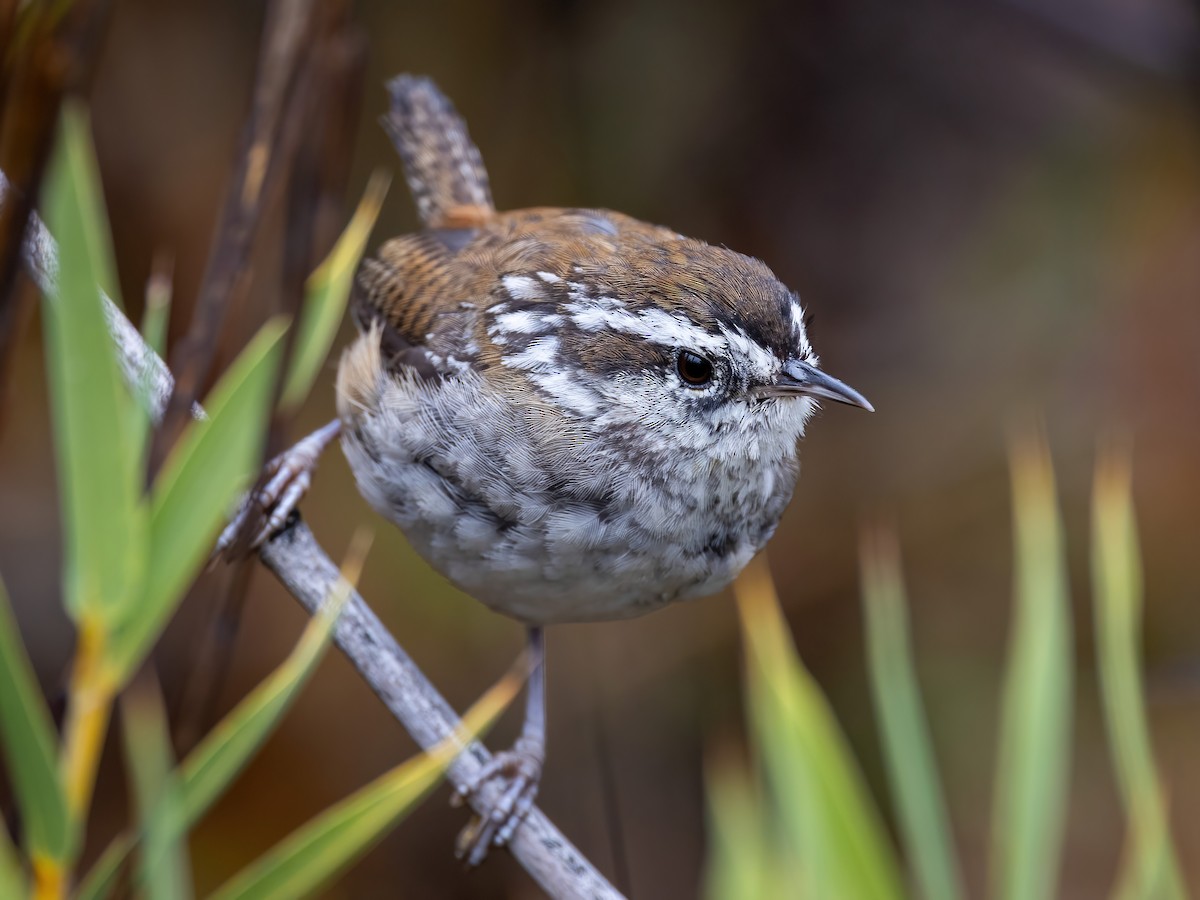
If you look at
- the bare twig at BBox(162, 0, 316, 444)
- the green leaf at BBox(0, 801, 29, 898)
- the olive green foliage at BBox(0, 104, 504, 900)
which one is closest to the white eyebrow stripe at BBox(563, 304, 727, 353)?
the bare twig at BBox(162, 0, 316, 444)

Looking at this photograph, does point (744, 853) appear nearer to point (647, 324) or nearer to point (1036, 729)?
point (1036, 729)

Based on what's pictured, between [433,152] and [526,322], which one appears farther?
[433,152]

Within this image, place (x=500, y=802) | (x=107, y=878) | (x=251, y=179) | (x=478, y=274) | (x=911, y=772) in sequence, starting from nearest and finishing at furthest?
1. (x=107, y=878)
2. (x=251, y=179)
3. (x=911, y=772)
4. (x=500, y=802)
5. (x=478, y=274)

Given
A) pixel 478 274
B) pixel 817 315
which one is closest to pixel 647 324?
pixel 478 274

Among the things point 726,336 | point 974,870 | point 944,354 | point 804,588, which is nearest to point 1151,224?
point 944,354

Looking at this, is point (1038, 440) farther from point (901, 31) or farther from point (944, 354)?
point (901, 31)

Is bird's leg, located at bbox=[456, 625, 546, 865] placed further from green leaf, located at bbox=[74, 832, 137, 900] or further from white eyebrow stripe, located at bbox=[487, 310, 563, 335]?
green leaf, located at bbox=[74, 832, 137, 900]

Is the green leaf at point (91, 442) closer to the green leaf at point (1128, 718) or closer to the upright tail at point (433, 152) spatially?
the green leaf at point (1128, 718)
